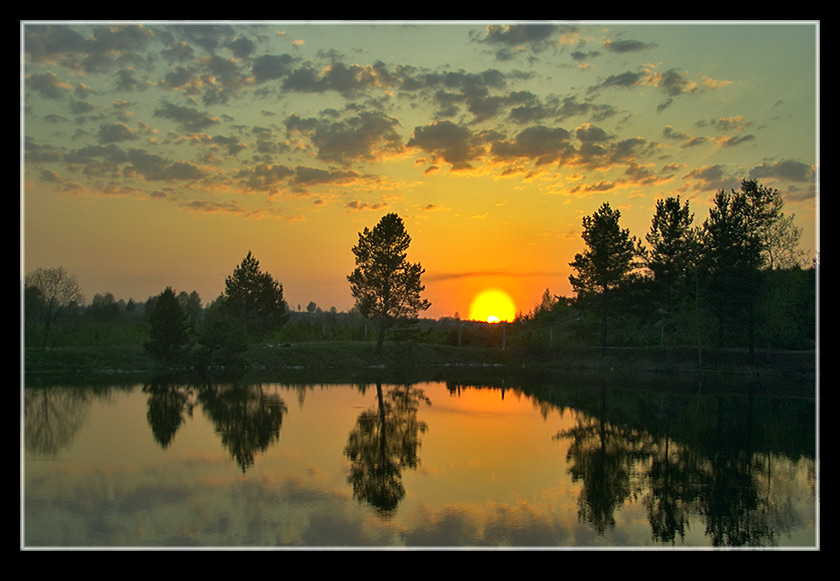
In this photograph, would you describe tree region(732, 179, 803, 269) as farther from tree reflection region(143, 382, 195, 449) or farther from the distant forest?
tree reflection region(143, 382, 195, 449)

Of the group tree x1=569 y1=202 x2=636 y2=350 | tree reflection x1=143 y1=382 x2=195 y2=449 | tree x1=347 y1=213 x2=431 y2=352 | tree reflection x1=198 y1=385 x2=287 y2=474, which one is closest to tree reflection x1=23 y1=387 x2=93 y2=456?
tree reflection x1=143 y1=382 x2=195 y2=449

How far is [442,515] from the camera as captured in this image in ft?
33.0

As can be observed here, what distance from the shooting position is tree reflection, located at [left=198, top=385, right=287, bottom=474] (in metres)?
15.5

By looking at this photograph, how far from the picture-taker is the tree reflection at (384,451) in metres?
11.3

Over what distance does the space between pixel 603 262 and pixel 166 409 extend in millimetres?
34871

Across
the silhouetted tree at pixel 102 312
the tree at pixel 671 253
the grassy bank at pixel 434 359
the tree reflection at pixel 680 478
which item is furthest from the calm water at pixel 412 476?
the silhouetted tree at pixel 102 312

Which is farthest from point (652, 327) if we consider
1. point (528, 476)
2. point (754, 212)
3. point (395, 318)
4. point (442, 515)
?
point (442, 515)

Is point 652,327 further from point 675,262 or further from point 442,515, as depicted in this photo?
point 442,515

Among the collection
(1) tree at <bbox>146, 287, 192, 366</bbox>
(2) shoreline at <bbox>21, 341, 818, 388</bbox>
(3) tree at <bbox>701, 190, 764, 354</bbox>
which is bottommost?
(2) shoreline at <bbox>21, 341, 818, 388</bbox>

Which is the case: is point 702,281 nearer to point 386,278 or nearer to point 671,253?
point 671,253

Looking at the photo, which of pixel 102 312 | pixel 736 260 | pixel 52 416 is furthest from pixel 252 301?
pixel 736 260

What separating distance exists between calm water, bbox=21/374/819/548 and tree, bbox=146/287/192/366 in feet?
51.3

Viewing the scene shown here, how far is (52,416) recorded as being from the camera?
20.2 m
